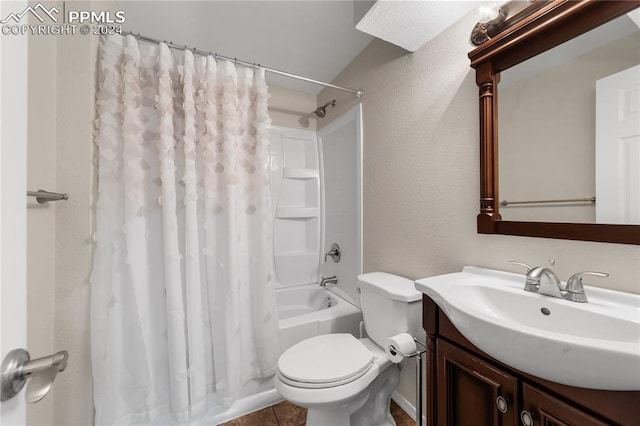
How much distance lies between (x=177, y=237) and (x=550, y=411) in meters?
1.46

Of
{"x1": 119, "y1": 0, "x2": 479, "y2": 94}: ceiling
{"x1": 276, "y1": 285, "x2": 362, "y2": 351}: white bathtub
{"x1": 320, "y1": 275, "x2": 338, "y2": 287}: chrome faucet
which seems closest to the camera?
{"x1": 119, "y1": 0, "x2": 479, "y2": 94}: ceiling

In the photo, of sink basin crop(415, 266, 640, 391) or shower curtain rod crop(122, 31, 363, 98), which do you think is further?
shower curtain rod crop(122, 31, 363, 98)

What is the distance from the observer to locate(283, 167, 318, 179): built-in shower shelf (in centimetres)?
237

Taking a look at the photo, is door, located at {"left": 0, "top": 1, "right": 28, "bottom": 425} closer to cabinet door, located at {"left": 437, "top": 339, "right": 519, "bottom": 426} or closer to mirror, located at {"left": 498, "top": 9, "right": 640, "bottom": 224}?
cabinet door, located at {"left": 437, "top": 339, "right": 519, "bottom": 426}

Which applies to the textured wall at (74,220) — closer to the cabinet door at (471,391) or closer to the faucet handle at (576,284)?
the cabinet door at (471,391)

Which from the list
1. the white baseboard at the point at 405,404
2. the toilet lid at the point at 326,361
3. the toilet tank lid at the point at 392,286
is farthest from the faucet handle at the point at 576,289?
the white baseboard at the point at 405,404

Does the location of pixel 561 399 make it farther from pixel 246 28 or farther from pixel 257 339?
pixel 246 28

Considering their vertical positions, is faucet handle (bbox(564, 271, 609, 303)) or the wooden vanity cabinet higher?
faucet handle (bbox(564, 271, 609, 303))

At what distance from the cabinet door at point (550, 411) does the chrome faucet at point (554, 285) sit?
290mm

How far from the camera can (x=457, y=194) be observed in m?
1.12

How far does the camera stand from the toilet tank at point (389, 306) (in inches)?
44.0

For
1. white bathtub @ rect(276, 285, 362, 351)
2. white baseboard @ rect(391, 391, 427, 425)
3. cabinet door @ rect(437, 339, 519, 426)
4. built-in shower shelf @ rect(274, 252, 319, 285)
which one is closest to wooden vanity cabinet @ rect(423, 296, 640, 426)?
cabinet door @ rect(437, 339, 519, 426)

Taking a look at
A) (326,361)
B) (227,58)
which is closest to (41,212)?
(227,58)

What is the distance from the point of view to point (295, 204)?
244 cm
